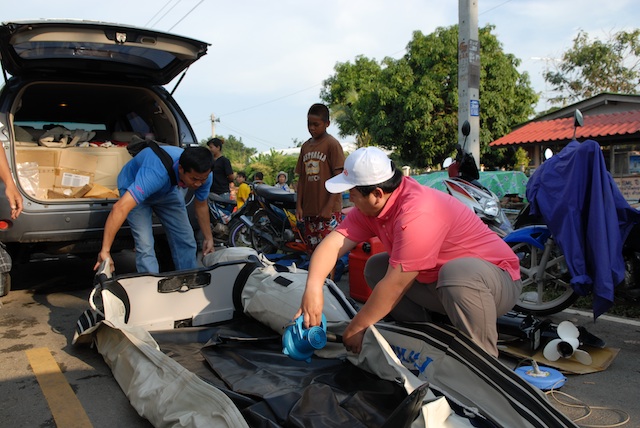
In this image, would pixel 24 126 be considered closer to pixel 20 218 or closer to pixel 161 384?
pixel 20 218

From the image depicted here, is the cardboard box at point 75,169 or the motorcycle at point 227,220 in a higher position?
the cardboard box at point 75,169

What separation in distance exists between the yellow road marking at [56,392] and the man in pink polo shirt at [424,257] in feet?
3.87

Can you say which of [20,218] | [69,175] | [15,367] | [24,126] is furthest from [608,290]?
[24,126]

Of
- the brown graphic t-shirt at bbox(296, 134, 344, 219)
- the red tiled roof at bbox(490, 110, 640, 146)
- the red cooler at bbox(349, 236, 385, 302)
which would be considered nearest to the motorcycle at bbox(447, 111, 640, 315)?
the red cooler at bbox(349, 236, 385, 302)

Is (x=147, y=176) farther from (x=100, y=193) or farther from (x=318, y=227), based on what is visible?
→ (x=318, y=227)

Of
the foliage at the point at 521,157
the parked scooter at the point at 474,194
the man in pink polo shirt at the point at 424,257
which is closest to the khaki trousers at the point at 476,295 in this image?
the man in pink polo shirt at the point at 424,257

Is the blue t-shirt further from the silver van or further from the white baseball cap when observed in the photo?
the white baseball cap

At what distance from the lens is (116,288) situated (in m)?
3.27

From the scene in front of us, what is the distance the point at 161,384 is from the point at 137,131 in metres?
4.51

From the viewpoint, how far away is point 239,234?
23.6 ft

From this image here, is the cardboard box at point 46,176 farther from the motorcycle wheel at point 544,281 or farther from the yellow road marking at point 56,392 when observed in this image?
the motorcycle wheel at point 544,281

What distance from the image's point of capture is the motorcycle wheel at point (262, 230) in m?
6.89

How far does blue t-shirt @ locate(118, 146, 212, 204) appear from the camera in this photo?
149 inches

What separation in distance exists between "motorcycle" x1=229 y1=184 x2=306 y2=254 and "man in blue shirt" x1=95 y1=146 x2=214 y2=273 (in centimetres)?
191
